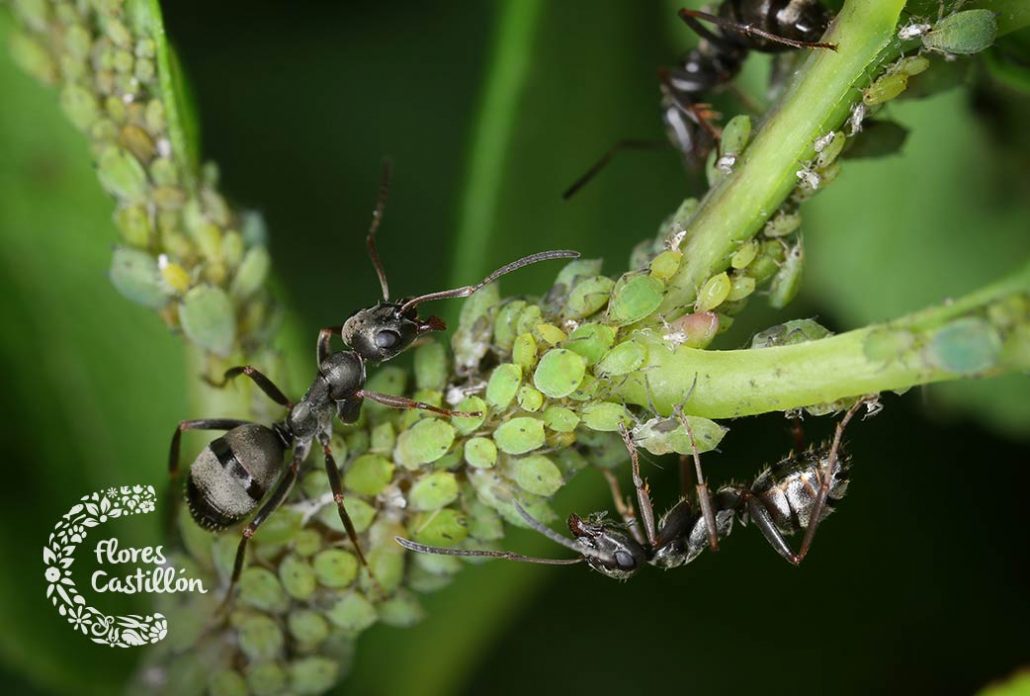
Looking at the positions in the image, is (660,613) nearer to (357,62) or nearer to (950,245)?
(950,245)

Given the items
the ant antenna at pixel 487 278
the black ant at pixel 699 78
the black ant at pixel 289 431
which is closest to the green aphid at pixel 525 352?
the black ant at pixel 289 431

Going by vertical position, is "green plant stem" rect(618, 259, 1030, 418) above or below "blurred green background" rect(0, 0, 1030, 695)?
above

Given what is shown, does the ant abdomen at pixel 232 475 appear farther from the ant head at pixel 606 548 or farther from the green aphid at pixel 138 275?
the ant head at pixel 606 548

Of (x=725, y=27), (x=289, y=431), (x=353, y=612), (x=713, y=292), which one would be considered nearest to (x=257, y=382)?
(x=289, y=431)

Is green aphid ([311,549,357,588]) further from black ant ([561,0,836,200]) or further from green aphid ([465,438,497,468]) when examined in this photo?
black ant ([561,0,836,200])

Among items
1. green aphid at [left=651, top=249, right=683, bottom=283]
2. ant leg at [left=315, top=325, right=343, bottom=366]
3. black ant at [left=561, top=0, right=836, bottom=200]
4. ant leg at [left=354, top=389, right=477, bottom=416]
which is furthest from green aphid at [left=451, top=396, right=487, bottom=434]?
black ant at [left=561, top=0, right=836, bottom=200]

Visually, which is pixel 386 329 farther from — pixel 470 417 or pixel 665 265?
pixel 665 265
